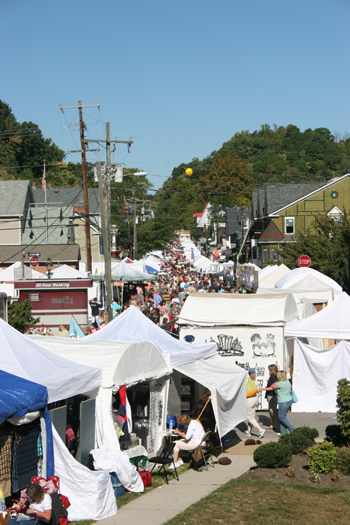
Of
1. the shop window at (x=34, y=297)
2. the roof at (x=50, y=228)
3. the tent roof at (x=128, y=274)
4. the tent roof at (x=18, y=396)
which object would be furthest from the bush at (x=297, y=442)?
the roof at (x=50, y=228)

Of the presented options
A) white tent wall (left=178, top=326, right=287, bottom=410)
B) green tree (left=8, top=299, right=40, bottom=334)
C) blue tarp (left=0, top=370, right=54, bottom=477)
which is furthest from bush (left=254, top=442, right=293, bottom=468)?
green tree (left=8, top=299, right=40, bottom=334)

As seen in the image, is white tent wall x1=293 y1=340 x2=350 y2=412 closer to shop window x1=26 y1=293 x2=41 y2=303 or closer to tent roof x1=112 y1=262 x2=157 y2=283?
shop window x1=26 y1=293 x2=41 y2=303

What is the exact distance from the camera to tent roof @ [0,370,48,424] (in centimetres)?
705

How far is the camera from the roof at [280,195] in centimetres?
5375

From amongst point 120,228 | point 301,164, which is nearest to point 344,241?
point 120,228

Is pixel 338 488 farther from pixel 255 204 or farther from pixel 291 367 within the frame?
pixel 255 204

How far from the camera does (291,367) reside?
670 inches

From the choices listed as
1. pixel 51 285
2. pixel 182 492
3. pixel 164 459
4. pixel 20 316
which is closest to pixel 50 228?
pixel 51 285

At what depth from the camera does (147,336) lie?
1230 centimetres

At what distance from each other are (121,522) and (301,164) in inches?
4827

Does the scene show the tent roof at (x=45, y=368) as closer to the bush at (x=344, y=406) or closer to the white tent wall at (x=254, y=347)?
the bush at (x=344, y=406)

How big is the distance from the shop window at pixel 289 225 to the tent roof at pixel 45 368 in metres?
45.8

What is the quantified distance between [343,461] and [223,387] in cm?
293

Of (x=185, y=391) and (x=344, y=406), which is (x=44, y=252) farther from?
(x=344, y=406)
